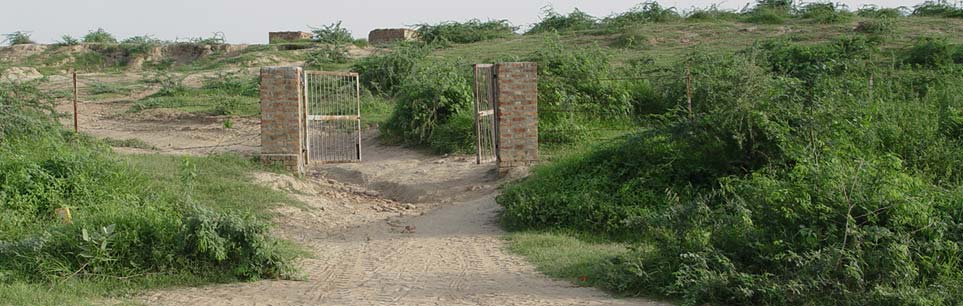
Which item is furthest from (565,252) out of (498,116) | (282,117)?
(282,117)

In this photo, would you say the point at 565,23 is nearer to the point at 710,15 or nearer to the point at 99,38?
the point at 710,15

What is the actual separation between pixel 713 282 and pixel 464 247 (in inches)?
124

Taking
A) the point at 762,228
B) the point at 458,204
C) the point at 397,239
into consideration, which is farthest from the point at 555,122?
the point at 762,228

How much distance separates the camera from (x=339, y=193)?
12930 millimetres

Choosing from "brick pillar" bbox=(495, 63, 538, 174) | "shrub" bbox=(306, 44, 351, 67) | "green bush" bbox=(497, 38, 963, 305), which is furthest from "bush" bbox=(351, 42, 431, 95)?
"green bush" bbox=(497, 38, 963, 305)

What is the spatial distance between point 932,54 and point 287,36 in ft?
66.3

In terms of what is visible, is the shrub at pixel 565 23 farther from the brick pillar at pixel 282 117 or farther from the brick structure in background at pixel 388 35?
the brick pillar at pixel 282 117

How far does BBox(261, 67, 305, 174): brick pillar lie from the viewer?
504 inches

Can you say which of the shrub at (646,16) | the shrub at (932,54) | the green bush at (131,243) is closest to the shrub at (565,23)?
the shrub at (646,16)

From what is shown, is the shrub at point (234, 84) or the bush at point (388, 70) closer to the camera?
the bush at point (388, 70)

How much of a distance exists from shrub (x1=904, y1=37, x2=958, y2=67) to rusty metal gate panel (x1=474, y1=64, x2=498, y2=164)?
922cm

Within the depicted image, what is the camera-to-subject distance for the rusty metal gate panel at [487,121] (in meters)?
13.0

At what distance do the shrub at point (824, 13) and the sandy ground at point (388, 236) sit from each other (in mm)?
14386

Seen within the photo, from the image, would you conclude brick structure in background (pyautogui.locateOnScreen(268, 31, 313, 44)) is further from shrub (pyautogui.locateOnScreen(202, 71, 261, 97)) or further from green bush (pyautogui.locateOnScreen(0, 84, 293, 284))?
green bush (pyautogui.locateOnScreen(0, 84, 293, 284))
